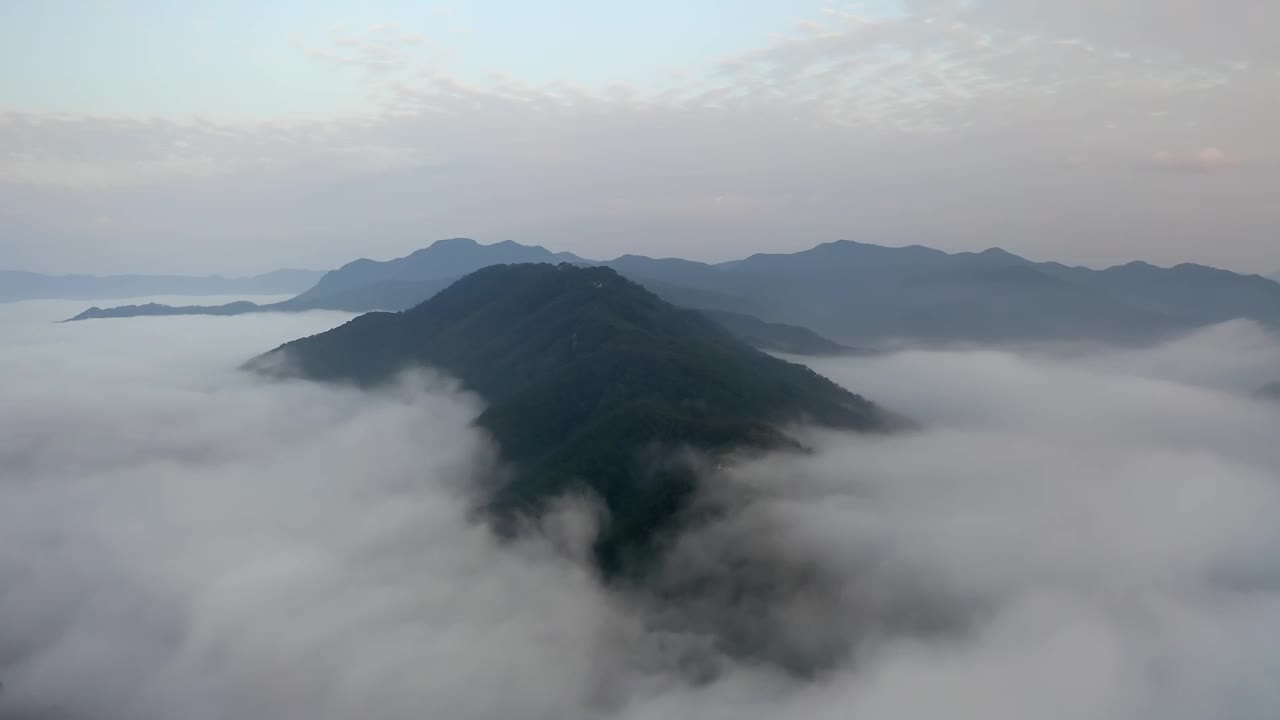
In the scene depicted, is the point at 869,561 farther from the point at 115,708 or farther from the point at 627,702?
the point at 115,708

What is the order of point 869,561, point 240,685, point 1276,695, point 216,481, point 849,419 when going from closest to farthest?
point 1276,695, point 240,685, point 869,561, point 216,481, point 849,419

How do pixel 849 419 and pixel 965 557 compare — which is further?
pixel 849 419

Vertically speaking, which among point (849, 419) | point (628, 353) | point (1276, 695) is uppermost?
point (628, 353)

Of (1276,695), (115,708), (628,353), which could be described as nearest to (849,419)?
(628,353)

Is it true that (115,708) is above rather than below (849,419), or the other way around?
below

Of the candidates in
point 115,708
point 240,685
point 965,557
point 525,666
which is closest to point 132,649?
point 115,708

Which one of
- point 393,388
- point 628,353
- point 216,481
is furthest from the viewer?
point 393,388
